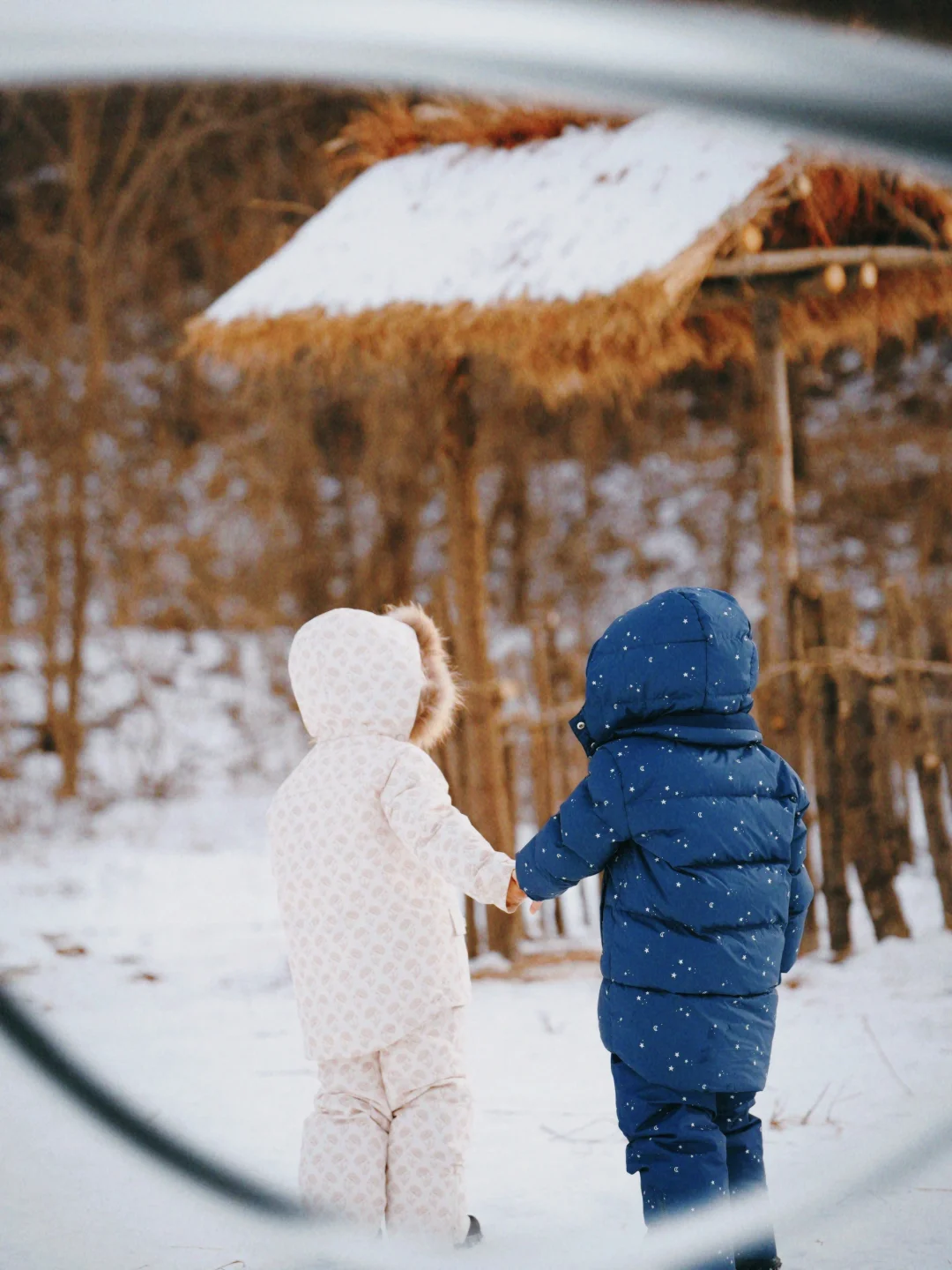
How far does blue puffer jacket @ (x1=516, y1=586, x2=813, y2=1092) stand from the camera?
1.82 m

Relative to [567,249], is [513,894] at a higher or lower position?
lower

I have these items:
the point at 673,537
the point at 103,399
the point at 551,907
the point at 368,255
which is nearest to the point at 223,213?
the point at 103,399

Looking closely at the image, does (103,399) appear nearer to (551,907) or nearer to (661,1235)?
(551,907)

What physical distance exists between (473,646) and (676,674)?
8.88 feet

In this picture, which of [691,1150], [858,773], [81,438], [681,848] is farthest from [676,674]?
[81,438]

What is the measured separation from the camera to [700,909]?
181 cm

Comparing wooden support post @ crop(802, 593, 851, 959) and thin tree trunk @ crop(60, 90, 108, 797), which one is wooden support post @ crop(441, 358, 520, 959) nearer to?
wooden support post @ crop(802, 593, 851, 959)

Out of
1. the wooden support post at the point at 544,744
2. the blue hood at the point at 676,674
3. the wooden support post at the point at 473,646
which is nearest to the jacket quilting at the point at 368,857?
the blue hood at the point at 676,674

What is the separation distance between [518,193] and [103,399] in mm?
7452

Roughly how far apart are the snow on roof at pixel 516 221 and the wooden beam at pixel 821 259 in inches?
15.7

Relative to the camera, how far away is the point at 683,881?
182 centimetres

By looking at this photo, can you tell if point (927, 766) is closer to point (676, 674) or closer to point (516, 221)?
point (516, 221)

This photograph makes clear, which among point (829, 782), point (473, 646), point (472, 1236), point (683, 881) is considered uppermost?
point (473, 646)

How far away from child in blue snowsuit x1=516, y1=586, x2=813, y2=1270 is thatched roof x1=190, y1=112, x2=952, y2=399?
196cm
